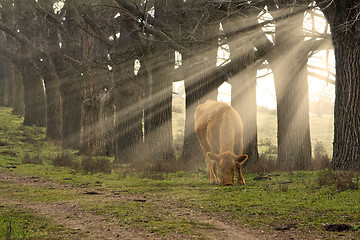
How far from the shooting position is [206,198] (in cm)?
981

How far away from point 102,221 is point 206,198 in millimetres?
2954

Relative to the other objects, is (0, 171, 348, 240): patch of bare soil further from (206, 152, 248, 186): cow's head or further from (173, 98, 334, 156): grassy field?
(173, 98, 334, 156): grassy field

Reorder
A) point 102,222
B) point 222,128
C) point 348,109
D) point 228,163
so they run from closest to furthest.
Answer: point 102,222 < point 228,163 < point 222,128 < point 348,109

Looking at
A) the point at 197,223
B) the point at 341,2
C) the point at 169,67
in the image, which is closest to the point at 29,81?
the point at 169,67

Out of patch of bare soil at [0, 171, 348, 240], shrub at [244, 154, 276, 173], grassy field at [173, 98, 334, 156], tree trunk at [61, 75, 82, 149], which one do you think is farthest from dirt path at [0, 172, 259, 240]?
grassy field at [173, 98, 334, 156]

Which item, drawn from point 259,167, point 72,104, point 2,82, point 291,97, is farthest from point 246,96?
point 2,82

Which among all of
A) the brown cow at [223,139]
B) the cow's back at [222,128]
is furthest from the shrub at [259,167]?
the cow's back at [222,128]

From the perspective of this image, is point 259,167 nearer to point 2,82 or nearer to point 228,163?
point 228,163

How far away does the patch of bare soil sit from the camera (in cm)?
661

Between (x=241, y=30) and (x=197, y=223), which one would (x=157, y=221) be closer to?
(x=197, y=223)

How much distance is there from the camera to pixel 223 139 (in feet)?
38.4

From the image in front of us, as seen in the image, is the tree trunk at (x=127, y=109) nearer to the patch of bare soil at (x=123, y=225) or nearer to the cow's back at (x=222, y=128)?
the cow's back at (x=222, y=128)

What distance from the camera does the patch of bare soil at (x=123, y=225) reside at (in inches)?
260

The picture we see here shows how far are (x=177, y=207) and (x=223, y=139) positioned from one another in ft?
10.6
